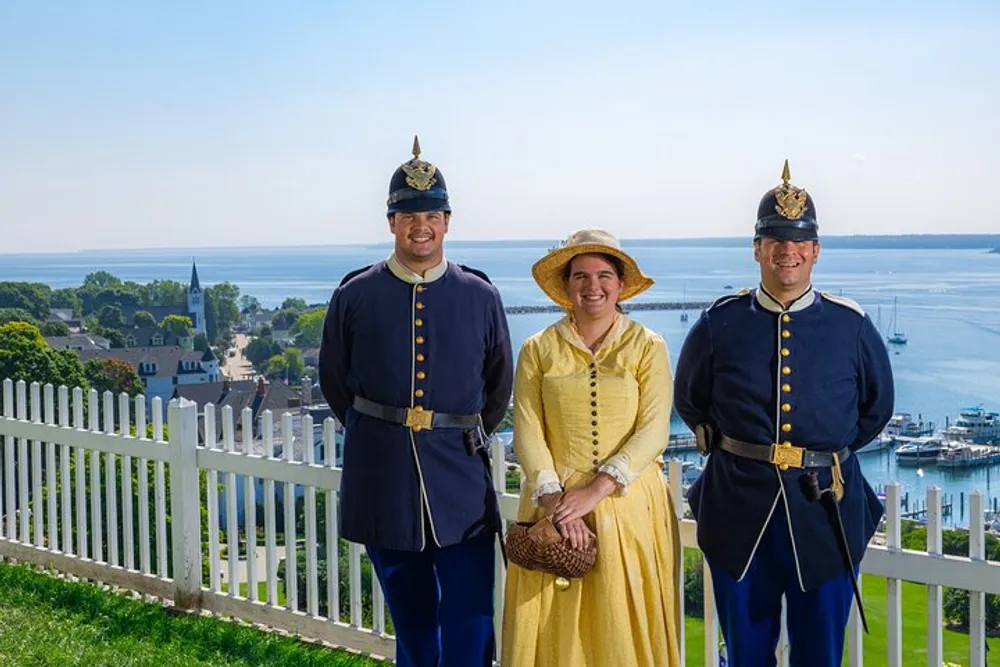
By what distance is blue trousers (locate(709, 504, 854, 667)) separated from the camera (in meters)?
3.01

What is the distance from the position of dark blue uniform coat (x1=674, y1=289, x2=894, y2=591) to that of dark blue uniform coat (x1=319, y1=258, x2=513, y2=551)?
0.69 metres

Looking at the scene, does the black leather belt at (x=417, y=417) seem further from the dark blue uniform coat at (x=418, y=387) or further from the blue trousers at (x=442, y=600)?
the blue trousers at (x=442, y=600)

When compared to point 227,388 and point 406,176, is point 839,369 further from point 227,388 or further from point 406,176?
point 227,388

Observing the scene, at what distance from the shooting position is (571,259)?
3.12 m

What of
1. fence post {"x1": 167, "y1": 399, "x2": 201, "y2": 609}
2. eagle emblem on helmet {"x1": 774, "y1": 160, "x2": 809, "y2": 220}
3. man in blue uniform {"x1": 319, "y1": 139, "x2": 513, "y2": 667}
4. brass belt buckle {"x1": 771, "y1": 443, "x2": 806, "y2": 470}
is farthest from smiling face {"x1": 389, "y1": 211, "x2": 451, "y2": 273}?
fence post {"x1": 167, "y1": 399, "x2": 201, "y2": 609}

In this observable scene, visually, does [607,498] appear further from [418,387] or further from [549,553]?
[418,387]

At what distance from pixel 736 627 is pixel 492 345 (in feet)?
3.56

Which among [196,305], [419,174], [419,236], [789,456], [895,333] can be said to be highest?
[419,174]

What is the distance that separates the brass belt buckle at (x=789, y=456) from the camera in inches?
118

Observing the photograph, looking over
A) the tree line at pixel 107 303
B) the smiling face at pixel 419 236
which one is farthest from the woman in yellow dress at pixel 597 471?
the tree line at pixel 107 303

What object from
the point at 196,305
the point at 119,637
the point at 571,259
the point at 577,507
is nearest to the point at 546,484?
the point at 577,507

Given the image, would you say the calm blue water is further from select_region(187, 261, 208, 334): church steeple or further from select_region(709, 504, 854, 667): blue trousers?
select_region(709, 504, 854, 667): blue trousers

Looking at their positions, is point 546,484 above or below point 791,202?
below

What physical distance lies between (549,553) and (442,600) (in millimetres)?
593
